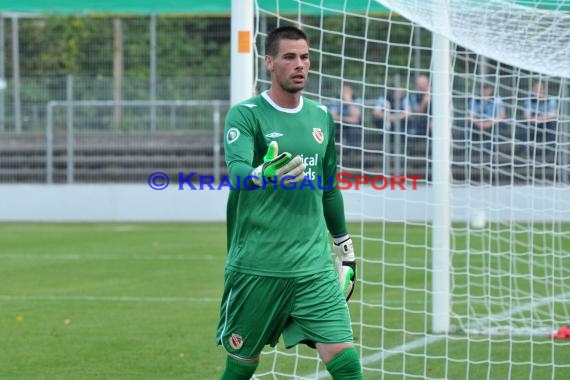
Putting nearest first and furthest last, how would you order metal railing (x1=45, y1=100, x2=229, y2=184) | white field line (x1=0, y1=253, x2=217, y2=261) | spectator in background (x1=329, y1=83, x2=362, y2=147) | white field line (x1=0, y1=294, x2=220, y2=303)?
white field line (x1=0, y1=294, x2=220, y2=303) < white field line (x1=0, y1=253, x2=217, y2=261) < spectator in background (x1=329, y1=83, x2=362, y2=147) < metal railing (x1=45, y1=100, x2=229, y2=184)

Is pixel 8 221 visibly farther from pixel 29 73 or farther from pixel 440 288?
pixel 440 288

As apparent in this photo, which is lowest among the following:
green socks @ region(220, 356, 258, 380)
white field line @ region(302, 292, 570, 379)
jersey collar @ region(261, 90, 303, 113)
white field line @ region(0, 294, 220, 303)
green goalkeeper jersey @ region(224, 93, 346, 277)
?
white field line @ region(0, 294, 220, 303)

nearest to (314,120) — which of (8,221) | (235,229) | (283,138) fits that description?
(283,138)

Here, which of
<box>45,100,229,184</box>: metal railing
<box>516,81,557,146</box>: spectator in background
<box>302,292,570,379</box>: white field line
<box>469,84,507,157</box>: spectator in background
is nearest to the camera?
<box>302,292,570,379</box>: white field line

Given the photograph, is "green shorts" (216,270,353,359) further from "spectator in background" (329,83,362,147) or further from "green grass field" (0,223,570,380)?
"spectator in background" (329,83,362,147)

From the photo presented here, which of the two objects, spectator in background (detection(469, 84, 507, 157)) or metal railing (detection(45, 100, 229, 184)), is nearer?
spectator in background (detection(469, 84, 507, 157))

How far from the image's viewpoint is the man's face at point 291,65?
562 centimetres

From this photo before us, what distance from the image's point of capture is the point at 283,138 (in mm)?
5617

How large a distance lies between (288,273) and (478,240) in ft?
39.8

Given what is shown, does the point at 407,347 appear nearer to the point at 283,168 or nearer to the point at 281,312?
the point at 281,312

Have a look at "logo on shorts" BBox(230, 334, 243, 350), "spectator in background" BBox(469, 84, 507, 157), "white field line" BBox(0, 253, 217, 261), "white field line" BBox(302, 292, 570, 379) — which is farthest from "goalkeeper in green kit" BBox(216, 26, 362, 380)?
"white field line" BBox(0, 253, 217, 261)

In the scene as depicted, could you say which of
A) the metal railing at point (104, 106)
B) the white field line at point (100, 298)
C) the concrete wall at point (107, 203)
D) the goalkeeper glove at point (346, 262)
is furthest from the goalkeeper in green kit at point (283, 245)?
the metal railing at point (104, 106)

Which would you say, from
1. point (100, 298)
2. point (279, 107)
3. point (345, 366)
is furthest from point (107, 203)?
point (345, 366)

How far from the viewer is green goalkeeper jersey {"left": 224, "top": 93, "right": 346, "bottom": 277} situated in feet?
18.4
